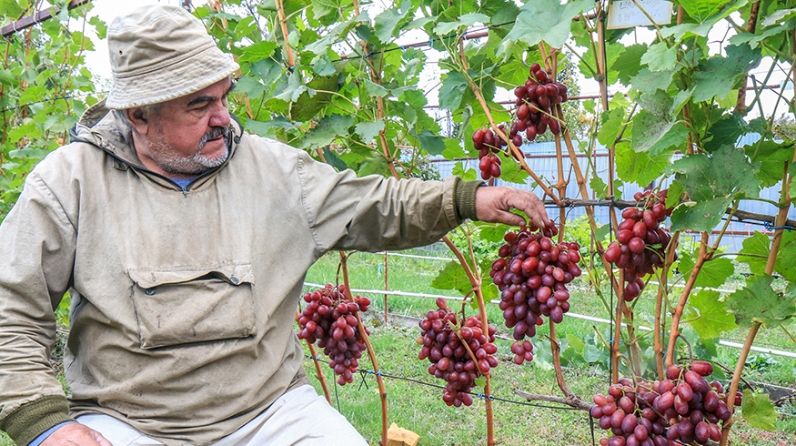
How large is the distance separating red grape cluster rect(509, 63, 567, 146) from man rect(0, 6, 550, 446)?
0.63 feet

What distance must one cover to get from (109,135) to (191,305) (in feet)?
2.02

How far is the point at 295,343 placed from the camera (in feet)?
8.14

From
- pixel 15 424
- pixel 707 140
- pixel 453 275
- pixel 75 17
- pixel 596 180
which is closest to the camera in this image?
pixel 707 140

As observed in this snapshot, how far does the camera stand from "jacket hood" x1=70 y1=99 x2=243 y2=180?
2.24 m

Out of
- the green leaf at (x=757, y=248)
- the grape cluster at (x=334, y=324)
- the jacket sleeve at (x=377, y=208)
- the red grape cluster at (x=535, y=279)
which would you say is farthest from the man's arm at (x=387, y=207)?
the green leaf at (x=757, y=248)

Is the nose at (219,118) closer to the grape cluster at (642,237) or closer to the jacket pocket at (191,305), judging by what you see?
the jacket pocket at (191,305)

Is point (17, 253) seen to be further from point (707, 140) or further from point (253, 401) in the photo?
point (707, 140)

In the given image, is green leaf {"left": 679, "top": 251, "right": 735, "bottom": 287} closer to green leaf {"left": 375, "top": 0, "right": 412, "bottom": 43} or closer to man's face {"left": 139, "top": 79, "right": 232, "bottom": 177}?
green leaf {"left": 375, "top": 0, "right": 412, "bottom": 43}

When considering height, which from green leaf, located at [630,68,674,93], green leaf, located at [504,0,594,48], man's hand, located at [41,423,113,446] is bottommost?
man's hand, located at [41,423,113,446]

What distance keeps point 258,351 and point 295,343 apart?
0.24 metres

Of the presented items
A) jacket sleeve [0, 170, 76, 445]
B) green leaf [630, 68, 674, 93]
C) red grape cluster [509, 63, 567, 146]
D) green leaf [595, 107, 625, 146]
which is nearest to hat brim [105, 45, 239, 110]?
jacket sleeve [0, 170, 76, 445]

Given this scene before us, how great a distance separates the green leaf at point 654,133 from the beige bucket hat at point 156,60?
1.24 metres

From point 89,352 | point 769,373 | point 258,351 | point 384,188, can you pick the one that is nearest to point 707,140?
point 384,188

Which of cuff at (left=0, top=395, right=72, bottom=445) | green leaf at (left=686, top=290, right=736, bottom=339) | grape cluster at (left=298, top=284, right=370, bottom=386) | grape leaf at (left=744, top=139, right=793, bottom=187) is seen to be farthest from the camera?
grape cluster at (left=298, top=284, right=370, bottom=386)
